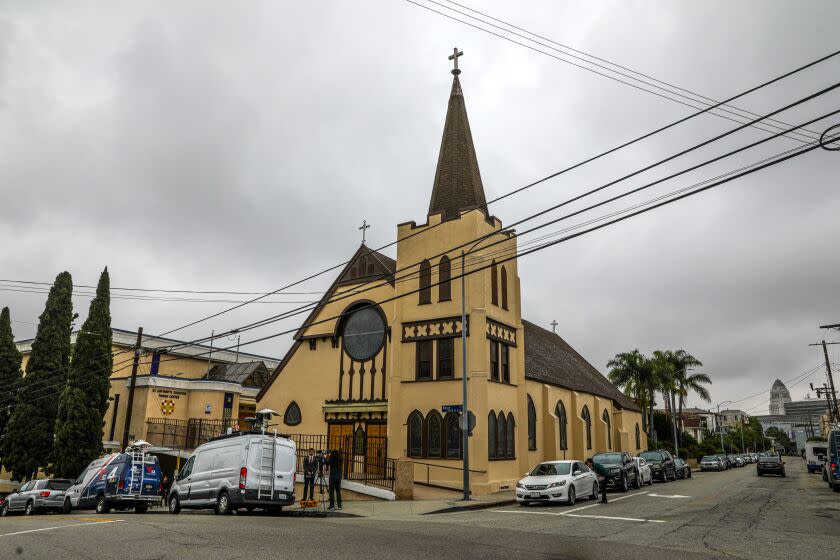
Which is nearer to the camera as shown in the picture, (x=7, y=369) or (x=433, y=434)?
(x=433, y=434)

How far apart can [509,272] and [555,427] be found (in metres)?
8.37

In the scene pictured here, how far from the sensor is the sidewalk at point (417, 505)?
17.5 meters

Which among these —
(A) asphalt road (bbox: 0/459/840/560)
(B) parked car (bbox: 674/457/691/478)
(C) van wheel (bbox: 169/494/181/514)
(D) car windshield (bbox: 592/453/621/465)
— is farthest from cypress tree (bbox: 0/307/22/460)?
(B) parked car (bbox: 674/457/691/478)

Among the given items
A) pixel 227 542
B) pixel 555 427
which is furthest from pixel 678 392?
pixel 227 542

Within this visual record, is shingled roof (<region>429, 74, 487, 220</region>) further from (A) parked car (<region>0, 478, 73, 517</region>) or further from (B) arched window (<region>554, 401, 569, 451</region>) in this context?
(A) parked car (<region>0, 478, 73, 517</region>)

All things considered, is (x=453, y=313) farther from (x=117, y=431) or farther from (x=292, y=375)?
(x=117, y=431)

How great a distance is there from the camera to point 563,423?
33.0 m

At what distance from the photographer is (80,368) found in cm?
3381

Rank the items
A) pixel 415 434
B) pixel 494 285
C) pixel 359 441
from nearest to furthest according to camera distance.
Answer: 1. pixel 415 434
2. pixel 494 285
3. pixel 359 441

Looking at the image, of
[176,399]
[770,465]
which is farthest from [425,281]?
[770,465]

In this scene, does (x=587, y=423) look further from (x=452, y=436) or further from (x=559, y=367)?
(x=452, y=436)

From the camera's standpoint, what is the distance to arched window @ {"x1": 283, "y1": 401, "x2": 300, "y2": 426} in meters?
30.0

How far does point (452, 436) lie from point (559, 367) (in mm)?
14384

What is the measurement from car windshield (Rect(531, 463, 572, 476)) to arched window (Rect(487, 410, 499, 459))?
4.19 meters
